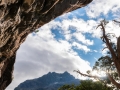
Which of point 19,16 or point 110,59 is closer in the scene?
point 19,16

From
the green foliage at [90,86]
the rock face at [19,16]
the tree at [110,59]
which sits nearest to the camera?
the rock face at [19,16]

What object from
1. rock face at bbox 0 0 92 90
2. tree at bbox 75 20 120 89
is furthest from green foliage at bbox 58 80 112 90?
rock face at bbox 0 0 92 90

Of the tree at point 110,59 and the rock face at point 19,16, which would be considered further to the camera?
the tree at point 110,59

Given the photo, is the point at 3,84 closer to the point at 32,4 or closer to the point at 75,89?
the point at 32,4

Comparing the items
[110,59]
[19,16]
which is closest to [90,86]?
[110,59]

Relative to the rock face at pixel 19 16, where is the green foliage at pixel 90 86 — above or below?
above

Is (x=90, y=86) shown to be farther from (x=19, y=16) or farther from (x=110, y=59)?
(x=19, y=16)

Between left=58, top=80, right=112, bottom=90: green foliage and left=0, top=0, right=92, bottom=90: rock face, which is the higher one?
left=58, top=80, right=112, bottom=90: green foliage

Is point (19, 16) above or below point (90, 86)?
below

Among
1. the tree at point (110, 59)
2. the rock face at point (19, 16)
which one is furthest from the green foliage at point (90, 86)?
the rock face at point (19, 16)

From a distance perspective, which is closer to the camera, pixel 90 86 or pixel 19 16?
pixel 19 16

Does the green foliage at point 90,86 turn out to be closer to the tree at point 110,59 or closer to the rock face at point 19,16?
the tree at point 110,59

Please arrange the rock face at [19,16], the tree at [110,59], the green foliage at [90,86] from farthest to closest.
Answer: the green foliage at [90,86], the tree at [110,59], the rock face at [19,16]

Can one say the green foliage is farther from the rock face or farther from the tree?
the rock face
